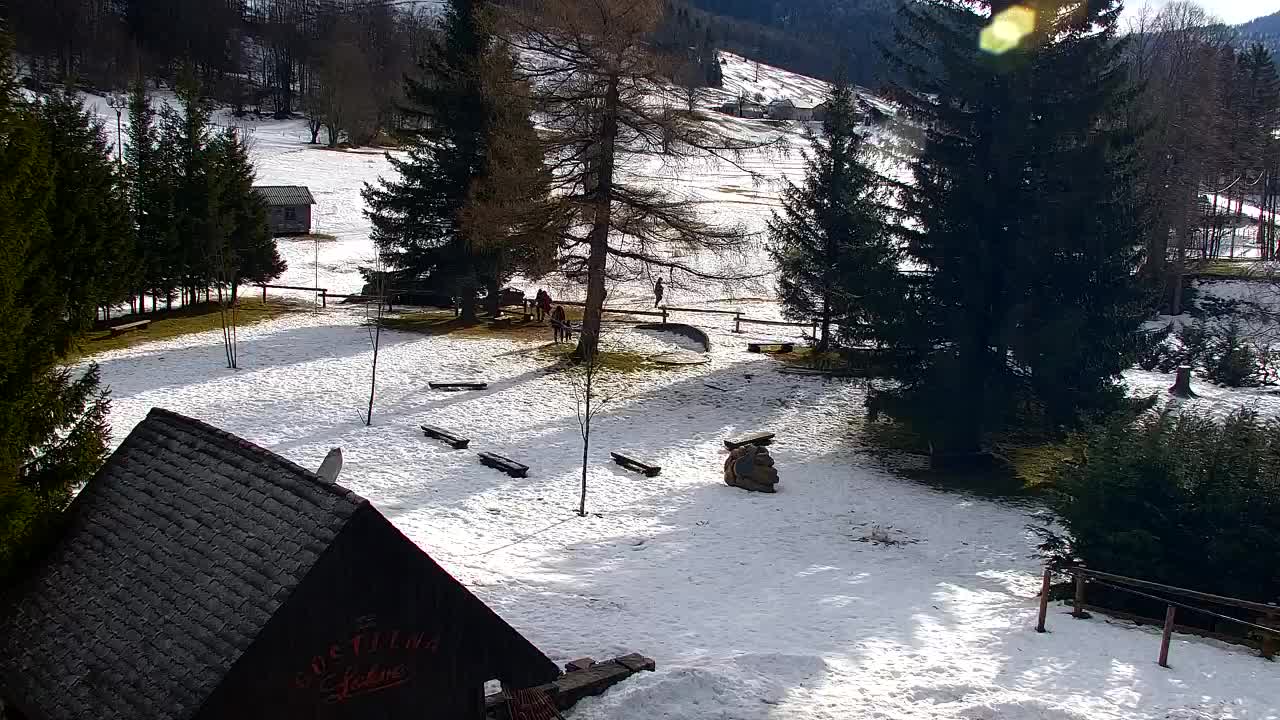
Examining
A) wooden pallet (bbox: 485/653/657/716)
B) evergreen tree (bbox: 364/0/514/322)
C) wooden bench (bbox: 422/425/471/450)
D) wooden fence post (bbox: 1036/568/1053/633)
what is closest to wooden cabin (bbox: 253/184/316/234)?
evergreen tree (bbox: 364/0/514/322)

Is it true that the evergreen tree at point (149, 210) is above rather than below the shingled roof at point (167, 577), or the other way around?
above

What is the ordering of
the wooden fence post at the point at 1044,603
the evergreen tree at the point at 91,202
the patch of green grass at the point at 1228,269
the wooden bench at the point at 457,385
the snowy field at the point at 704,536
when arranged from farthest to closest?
the patch of green grass at the point at 1228,269, the wooden bench at the point at 457,385, the evergreen tree at the point at 91,202, the wooden fence post at the point at 1044,603, the snowy field at the point at 704,536

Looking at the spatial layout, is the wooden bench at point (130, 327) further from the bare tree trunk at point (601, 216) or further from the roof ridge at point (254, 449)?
the roof ridge at point (254, 449)

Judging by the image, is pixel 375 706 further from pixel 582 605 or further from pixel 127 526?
pixel 582 605

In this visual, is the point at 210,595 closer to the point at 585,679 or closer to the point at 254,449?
the point at 254,449

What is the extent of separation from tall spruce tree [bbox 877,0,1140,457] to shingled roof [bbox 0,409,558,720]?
17024 mm

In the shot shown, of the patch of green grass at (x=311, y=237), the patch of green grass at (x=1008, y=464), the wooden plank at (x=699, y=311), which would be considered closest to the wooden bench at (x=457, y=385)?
the patch of green grass at (x=1008, y=464)

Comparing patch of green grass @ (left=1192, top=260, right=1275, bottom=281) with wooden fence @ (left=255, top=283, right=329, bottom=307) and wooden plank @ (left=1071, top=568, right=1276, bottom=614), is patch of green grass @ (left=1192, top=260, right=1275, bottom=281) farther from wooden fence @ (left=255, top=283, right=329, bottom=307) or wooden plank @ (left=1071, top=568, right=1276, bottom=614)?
wooden fence @ (left=255, top=283, right=329, bottom=307)

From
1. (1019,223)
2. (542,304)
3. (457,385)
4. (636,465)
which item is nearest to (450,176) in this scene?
(542,304)

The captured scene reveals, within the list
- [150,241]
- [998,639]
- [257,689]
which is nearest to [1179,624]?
Result: [998,639]

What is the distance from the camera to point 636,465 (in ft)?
68.2

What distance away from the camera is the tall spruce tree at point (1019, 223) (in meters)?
21.4

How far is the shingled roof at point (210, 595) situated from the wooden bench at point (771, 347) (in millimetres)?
25391

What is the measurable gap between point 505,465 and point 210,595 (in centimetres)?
1333
